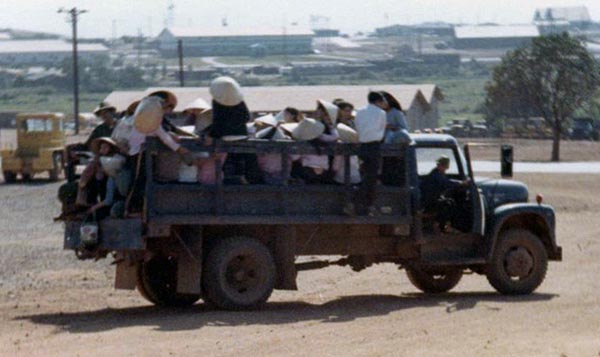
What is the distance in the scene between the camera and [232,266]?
17953 millimetres

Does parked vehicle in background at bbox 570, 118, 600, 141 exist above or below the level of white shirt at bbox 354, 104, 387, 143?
below

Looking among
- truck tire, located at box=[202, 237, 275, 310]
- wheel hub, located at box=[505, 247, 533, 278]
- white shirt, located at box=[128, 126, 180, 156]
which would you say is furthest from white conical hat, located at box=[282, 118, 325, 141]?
wheel hub, located at box=[505, 247, 533, 278]

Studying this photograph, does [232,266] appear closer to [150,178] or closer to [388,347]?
[150,178]

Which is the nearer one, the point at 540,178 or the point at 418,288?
the point at 418,288

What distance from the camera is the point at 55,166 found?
5116cm

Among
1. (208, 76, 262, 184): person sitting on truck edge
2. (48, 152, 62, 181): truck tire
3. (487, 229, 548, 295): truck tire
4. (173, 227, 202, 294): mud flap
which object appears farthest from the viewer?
(48, 152, 62, 181): truck tire

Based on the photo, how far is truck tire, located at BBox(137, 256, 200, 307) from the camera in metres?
18.8

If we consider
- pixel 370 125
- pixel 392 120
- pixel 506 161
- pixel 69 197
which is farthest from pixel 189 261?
pixel 506 161

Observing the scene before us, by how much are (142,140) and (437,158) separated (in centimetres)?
388

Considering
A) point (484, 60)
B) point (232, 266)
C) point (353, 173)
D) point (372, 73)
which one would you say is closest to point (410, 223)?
point (353, 173)

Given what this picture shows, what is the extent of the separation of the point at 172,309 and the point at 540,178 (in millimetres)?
33805

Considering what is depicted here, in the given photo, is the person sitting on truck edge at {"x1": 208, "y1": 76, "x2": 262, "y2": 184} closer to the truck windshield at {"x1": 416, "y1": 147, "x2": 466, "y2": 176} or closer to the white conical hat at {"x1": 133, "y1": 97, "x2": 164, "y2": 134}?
the white conical hat at {"x1": 133, "y1": 97, "x2": 164, "y2": 134}

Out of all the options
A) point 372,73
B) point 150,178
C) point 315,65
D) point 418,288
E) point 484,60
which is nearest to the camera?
point 150,178

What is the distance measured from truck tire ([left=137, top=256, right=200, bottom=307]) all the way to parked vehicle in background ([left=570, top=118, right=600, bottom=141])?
74294mm
